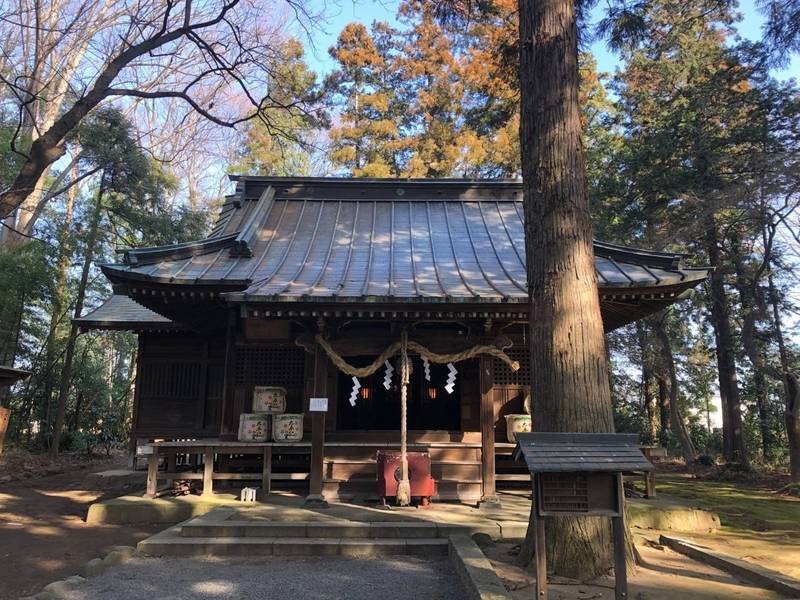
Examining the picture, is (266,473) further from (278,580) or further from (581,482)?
(581,482)

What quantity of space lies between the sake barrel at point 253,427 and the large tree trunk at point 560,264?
15.9 ft

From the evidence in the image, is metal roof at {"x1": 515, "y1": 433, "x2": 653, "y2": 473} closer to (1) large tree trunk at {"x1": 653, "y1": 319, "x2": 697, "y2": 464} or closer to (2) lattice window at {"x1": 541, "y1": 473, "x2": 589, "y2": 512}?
(2) lattice window at {"x1": 541, "y1": 473, "x2": 589, "y2": 512}

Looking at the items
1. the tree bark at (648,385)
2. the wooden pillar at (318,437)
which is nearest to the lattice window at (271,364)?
the wooden pillar at (318,437)

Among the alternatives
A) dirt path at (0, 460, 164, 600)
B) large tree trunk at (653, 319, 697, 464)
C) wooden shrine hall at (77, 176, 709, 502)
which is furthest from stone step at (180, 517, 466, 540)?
large tree trunk at (653, 319, 697, 464)

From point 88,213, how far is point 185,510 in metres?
12.4

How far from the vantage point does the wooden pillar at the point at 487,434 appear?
771 centimetres

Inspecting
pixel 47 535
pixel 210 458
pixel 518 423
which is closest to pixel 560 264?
pixel 518 423

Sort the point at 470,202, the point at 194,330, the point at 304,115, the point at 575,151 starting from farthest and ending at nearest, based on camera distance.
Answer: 1. the point at 470,202
2. the point at 304,115
3. the point at 194,330
4. the point at 575,151

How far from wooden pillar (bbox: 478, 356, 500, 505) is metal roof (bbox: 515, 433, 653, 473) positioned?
13.0ft

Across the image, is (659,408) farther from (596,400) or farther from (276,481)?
(596,400)

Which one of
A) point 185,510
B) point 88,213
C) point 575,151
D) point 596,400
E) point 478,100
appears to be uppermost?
point 478,100

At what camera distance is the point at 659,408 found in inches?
848

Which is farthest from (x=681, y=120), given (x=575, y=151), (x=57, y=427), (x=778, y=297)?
(x=57, y=427)

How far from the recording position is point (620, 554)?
3.62 m
